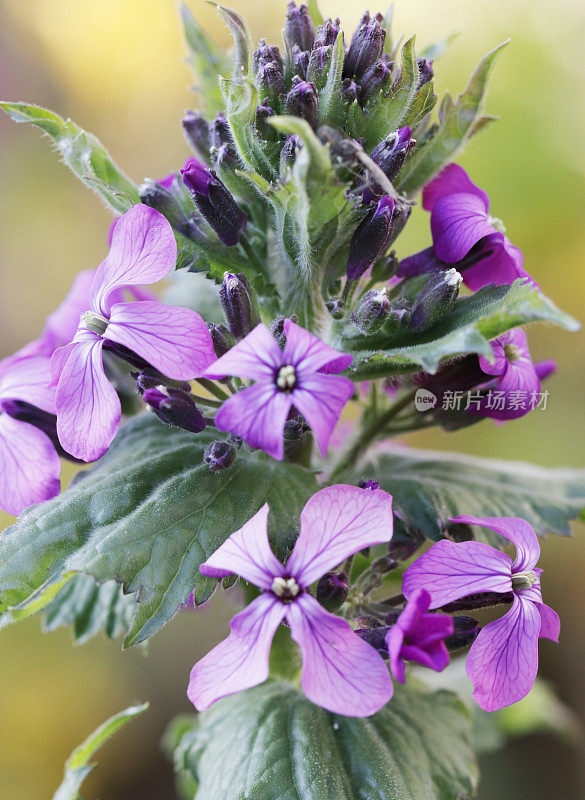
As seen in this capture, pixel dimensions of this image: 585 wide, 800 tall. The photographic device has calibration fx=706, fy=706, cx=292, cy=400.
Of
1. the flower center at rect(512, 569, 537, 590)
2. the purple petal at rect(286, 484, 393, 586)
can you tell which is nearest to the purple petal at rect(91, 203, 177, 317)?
the purple petal at rect(286, 484, 393, 586)

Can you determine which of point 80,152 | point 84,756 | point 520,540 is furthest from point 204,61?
point 84,756

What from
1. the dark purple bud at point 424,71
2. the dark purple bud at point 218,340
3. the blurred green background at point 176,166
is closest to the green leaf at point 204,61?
the dark purple bud at point 424,71

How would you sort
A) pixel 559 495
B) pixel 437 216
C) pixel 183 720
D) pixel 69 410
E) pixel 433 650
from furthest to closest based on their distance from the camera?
pixel 183 720
pixel 559 495
pixel 437 216
pixel 69 410
pixel 433 650

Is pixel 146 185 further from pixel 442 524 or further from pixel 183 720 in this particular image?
pixel 183 720

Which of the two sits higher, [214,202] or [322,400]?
[214,202]

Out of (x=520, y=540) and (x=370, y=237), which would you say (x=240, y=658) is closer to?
(x=520, y=540)

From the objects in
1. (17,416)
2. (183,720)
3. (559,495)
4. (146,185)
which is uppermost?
(146,185)

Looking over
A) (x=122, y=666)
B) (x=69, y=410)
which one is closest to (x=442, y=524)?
(x=69, y=410)
